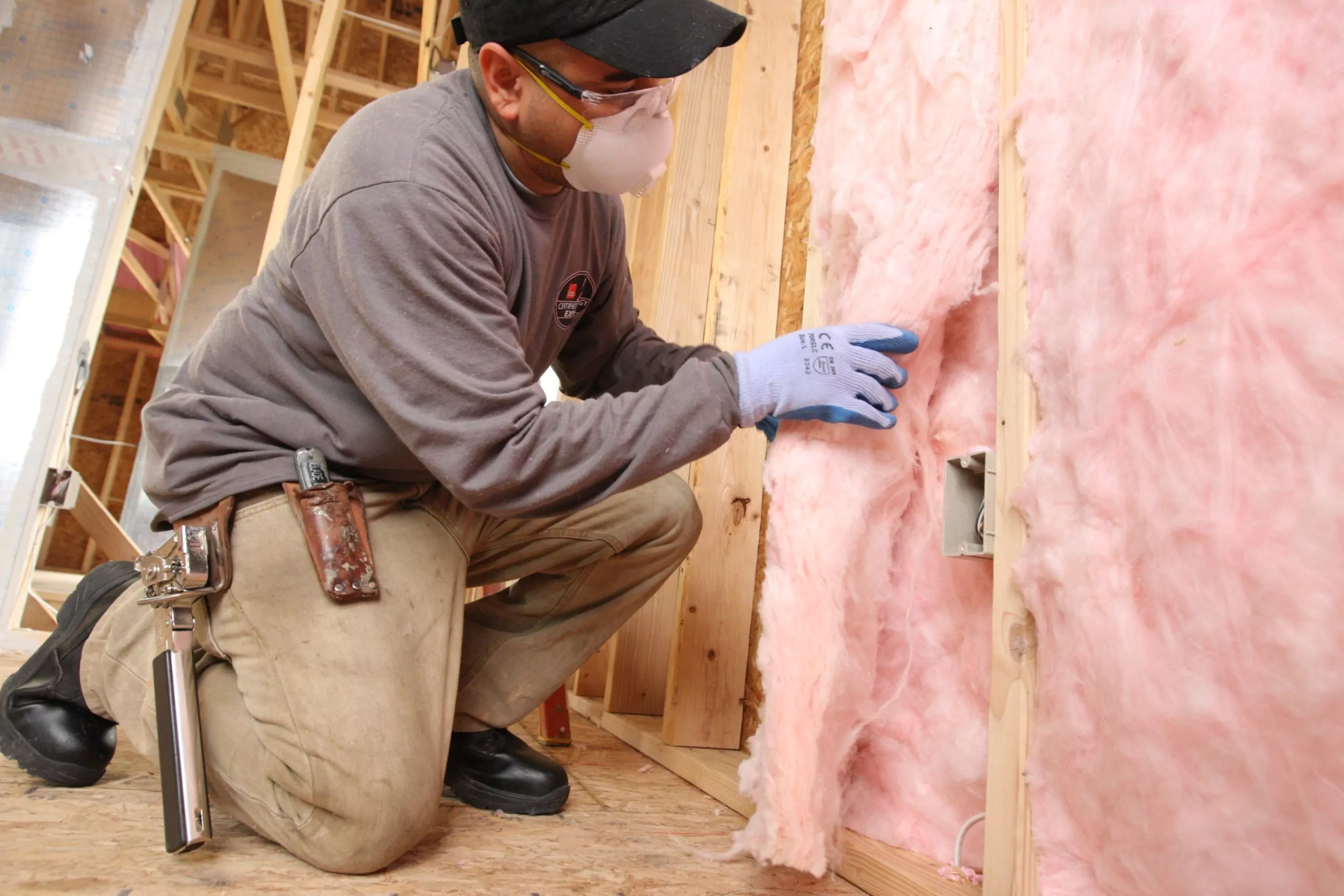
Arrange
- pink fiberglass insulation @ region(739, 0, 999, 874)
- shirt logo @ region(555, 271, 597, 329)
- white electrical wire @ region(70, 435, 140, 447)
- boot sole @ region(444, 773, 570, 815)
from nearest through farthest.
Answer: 1. pink fiberglass insulation @ region(739, 0, 999, 874)
2. boot sole @ region(444, 773, 570, 815)
3. shirt logo @ region(555, 271, 597, 329)
4. white electrical wire @ region(70, 435, 140, 447)

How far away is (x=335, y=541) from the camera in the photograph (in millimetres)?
1109

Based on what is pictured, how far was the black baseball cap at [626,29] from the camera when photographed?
1033 mm

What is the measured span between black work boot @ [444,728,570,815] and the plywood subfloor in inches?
0.9

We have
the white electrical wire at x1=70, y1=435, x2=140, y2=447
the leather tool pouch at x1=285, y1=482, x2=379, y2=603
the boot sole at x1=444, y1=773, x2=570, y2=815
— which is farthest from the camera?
the white electrical wire at x1=70, y1=435, x2=140, y2=447

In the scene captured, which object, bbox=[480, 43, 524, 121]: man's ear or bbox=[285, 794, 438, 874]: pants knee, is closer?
bbox=[285, 794, 438, 874]: pants knee

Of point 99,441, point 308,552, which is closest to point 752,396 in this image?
point 308,552

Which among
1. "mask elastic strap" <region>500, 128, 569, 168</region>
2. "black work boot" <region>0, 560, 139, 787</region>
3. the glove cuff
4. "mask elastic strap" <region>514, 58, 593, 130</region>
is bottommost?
"black work boot" <region>0, 560, 139, 787</region>

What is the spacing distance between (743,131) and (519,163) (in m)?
0.69

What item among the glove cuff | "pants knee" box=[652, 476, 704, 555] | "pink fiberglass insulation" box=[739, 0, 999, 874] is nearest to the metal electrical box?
"pink fiberglass insulation" box=[739, 0, 999, 874]

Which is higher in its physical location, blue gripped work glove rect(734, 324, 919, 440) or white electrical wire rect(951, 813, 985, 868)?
blue gripped work glove rect(734, 324, 919, 440)

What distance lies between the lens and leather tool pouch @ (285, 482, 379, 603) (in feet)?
3.61

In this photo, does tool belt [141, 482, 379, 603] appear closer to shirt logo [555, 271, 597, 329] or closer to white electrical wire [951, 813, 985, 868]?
shirt logo [555, 271, 597, 329]

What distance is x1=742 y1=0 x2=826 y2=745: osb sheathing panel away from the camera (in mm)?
1670

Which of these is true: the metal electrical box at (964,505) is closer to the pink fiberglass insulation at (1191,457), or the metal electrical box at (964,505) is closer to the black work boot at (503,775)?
the pink fiberglass insulation at (1191,457)
